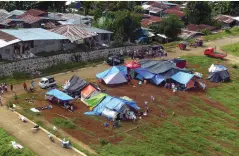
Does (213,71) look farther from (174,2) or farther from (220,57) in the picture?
(174,2)

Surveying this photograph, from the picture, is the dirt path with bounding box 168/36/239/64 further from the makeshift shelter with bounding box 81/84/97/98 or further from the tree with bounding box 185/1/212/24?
the makeshift shelter with bounding box 81/84/97/98

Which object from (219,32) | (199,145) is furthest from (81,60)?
(219,32)

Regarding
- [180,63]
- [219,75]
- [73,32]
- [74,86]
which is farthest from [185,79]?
[73,32]

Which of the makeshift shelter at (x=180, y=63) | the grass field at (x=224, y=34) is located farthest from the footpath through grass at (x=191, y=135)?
the grass field at (x=224, y=34)

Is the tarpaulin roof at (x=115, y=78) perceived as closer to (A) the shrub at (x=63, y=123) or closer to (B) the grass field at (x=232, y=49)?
(A) the shrub at (x=63, y=123)

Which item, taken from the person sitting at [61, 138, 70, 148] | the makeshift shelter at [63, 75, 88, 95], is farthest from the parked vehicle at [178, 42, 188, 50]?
the person sitting at [61, 138, 70, 148]

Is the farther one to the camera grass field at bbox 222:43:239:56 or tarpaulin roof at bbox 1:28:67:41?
grass field at bbox 222:43:239:56

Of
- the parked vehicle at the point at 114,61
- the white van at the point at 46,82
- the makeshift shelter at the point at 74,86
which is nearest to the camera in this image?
the makeshift shelter at the point at 74,86

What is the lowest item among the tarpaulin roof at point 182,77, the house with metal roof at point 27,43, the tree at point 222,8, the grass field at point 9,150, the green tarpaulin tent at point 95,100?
the grass field at point 9,150
